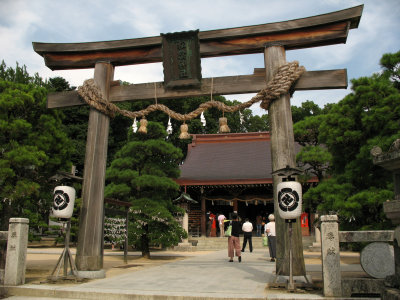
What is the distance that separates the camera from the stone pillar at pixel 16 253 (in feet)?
22.0

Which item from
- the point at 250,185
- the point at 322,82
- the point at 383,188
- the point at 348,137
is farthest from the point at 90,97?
the point at 250,185

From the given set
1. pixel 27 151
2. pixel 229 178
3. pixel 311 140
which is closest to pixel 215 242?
pixel 229 178

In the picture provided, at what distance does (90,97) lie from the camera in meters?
8.07

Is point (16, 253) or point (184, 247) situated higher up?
point (16, 253)

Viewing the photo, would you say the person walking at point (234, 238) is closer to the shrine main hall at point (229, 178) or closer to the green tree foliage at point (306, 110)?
the shrine main hall at point (229, 178)

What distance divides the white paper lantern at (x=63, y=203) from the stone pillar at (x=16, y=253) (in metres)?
0.64

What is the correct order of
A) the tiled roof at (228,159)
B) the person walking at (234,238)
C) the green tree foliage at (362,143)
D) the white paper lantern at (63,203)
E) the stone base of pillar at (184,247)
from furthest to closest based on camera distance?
the tiled roof at (228,159)
the stone base of pillar at (184,247)
the person walking at (234,238)
the green tree foliage at (362,143)
the white paper lantern at (63,203)

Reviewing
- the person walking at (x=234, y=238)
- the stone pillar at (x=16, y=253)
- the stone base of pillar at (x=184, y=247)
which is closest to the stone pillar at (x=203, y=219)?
the stone base of pillar at (x=184, y=247)

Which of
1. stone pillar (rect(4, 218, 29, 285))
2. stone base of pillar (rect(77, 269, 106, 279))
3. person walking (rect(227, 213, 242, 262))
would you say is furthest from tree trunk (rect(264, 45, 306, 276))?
stone pillar (rect(4, 218, 29, 285))

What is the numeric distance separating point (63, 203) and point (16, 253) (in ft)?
4.16

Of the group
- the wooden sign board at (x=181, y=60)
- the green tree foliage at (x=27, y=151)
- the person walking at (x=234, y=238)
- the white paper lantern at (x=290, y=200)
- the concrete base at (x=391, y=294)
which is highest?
the wooden sign board at (x=181, y=60)

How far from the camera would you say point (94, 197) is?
25.6 feet

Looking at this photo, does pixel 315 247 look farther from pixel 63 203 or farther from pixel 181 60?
pixel 63 203

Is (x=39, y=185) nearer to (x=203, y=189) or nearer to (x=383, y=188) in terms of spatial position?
(x=383, y=188)
